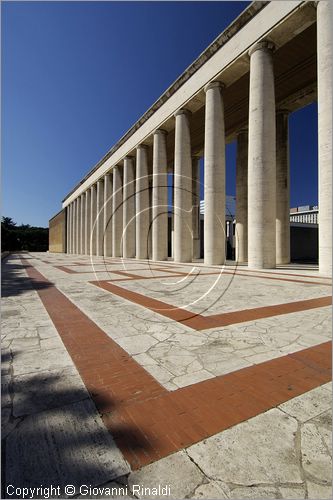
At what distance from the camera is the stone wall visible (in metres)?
80.2

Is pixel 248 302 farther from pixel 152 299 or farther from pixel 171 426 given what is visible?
pixel 171 426

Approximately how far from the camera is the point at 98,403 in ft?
8.85

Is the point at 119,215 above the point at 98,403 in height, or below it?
above

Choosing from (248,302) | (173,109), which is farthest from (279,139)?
(248,302)

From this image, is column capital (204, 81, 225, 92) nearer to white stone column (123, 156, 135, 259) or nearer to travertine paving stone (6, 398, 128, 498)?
white stone column (123, 156, 135, 259)

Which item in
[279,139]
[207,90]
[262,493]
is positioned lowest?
[262,493]

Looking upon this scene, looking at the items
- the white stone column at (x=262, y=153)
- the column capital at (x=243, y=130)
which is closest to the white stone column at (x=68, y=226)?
the column capital at (x=243, y=130)

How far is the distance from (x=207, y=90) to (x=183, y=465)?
972 inches

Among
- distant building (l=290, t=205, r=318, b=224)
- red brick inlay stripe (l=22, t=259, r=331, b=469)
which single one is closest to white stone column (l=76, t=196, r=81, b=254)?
red brick inlay stripe (l=22, t=259, r=331, b=469)

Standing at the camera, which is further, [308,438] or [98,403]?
[98,403]

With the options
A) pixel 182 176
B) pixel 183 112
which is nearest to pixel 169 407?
pixel 182 176

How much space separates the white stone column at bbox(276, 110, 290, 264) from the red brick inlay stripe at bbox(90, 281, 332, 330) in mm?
17613

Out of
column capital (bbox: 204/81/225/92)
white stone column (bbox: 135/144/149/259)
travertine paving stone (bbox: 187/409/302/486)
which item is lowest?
travertine paving stone (bbox: 187/409/302/486)

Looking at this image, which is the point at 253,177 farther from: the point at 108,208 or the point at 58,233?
the point at 58,233
